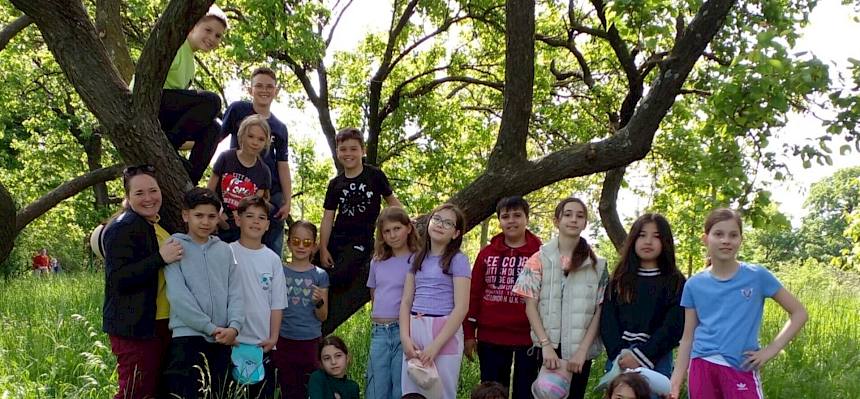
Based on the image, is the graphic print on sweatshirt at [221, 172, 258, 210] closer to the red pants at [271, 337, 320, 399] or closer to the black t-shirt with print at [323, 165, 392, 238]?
the black t-shirt with print at [323, 165, 392, 238]

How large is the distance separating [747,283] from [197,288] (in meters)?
3.02

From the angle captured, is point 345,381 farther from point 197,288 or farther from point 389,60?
point 389,60

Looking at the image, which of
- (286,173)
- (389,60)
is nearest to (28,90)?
(389,60)

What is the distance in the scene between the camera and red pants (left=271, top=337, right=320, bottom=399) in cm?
447

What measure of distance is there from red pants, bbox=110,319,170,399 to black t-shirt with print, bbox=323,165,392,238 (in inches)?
63.1

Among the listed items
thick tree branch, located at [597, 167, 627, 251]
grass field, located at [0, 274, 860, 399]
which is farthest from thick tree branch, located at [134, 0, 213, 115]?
thick tree branch, located at [597, 167, 627, 251]

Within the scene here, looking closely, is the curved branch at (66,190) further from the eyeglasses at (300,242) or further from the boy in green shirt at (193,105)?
the eyeglasses at (300,242)

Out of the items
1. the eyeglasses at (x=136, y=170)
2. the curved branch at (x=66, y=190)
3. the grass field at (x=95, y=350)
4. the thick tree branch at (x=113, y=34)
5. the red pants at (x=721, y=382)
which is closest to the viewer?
the red pants at (x=721, y=382)

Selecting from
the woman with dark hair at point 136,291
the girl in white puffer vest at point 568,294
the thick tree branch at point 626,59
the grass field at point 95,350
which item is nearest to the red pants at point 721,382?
the girl in white puffer vest at point 568,294

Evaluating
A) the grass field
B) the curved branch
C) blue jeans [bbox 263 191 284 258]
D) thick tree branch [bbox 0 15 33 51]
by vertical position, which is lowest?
the grass field

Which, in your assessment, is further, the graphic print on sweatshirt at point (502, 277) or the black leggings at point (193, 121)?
the black leggings at point (193, 121)

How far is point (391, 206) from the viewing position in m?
4.58

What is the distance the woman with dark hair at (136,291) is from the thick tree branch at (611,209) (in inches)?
266

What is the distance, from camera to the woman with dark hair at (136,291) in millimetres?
3627
